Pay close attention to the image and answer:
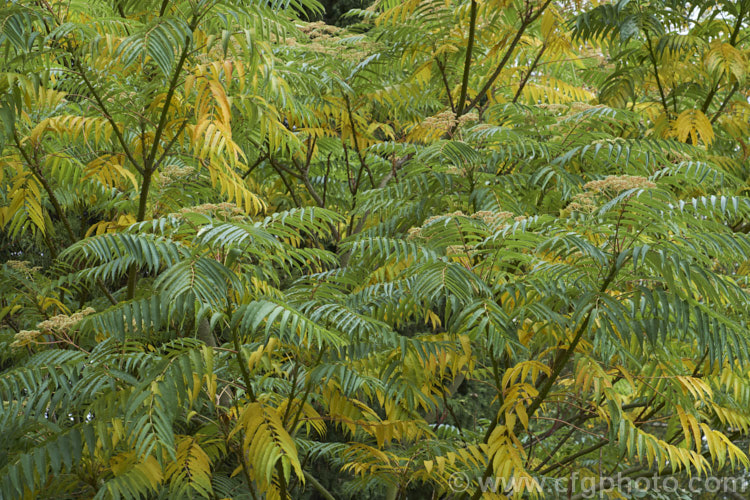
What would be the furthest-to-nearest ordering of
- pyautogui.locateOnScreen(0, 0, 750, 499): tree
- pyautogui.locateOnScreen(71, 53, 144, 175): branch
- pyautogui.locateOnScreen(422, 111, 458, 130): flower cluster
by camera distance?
pyautogui.locateOnScreen(422, 111, 458, 130): flower cluster
pyautogui.locateOnScreen(71, 53, 144, 175): branch
pyautogui.locateOnScreen(0, 0, 750, 499): tree

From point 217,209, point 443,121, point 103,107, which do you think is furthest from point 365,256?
point 103,107

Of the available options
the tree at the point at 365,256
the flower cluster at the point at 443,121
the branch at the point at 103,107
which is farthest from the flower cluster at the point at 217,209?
the flower cluster at the point at 443,121

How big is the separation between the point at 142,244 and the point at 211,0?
3.21 feet

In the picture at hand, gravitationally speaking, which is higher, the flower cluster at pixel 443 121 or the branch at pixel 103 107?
the flower cluster at pixel 443 121

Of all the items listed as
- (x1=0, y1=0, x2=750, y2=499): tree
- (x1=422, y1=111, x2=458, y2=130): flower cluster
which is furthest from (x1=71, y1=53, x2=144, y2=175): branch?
(x1=422, y1=111, x2=458, y2=130): flower cluster

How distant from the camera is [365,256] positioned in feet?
11.3

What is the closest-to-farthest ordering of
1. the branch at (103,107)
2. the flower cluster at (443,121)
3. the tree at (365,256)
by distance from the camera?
the tree at (365,256) < the branch at (103,107) < the flower cluster at (443,121)

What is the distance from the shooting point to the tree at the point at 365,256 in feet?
8.18

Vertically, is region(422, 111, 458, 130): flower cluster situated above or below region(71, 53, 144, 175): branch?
above

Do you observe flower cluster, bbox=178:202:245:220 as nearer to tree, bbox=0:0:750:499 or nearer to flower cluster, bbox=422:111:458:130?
tree, bbox=0:0:750:499

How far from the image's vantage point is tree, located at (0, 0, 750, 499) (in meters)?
2.49

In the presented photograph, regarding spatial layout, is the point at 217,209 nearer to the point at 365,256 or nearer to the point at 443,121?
the point at 365,256

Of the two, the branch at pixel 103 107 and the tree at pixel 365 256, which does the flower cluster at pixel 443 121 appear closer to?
the tree at pixel 365 256

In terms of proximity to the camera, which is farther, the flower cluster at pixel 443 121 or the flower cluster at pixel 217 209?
the flower cluster at pixel 443 121
